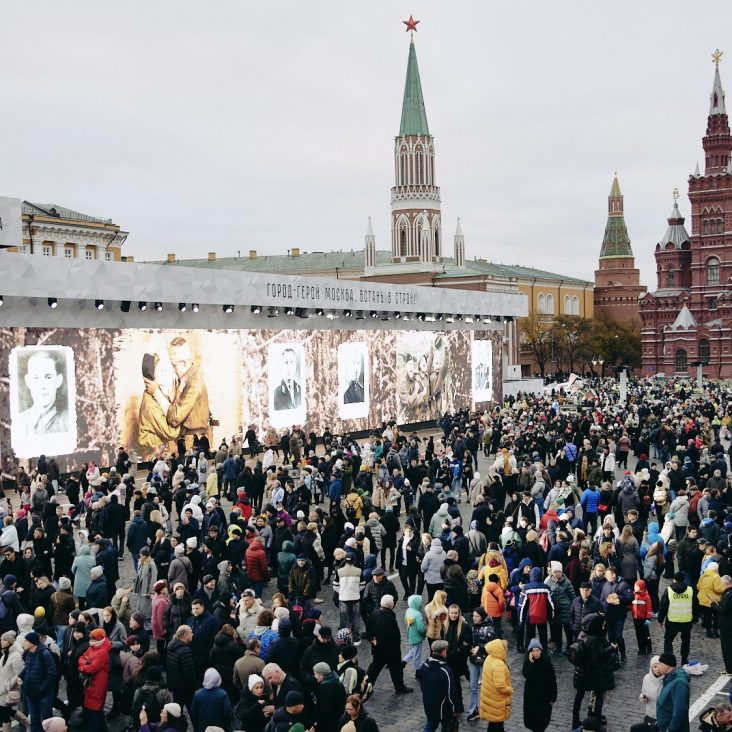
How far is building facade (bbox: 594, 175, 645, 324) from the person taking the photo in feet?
374

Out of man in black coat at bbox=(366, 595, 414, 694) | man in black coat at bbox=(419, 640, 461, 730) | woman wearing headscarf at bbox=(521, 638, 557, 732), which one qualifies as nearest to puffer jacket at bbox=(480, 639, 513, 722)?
woman wearing headscarf at bbox=(521, 638, 557, 732)

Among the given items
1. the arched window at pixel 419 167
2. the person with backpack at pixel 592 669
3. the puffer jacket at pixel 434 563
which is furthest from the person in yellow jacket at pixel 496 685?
the arched window at pixel 419 167

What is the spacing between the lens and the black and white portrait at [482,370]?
151 feet

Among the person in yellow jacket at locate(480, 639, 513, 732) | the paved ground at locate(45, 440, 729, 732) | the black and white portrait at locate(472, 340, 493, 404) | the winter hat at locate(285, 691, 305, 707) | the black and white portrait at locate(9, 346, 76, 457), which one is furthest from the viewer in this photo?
the black and white portrait at locate(472, 340, 493, 404)

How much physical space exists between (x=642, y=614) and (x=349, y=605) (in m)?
3.54

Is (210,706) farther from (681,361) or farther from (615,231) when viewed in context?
(615,231)

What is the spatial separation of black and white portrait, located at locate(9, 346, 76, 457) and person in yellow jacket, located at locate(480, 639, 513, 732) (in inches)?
735

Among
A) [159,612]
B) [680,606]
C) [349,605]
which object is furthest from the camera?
[349,605]

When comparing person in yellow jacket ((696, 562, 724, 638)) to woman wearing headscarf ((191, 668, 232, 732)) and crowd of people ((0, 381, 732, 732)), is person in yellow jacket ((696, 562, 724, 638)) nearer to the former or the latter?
crowd of people ((0, 381, 732, 732))

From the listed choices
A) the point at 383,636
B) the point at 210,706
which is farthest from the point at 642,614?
the point at 210,706

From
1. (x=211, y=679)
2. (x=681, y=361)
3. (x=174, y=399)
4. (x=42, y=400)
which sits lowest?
(x=211, y=679)

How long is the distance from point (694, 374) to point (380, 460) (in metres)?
64.0

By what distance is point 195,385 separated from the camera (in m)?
30.1

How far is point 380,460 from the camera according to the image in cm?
2367
